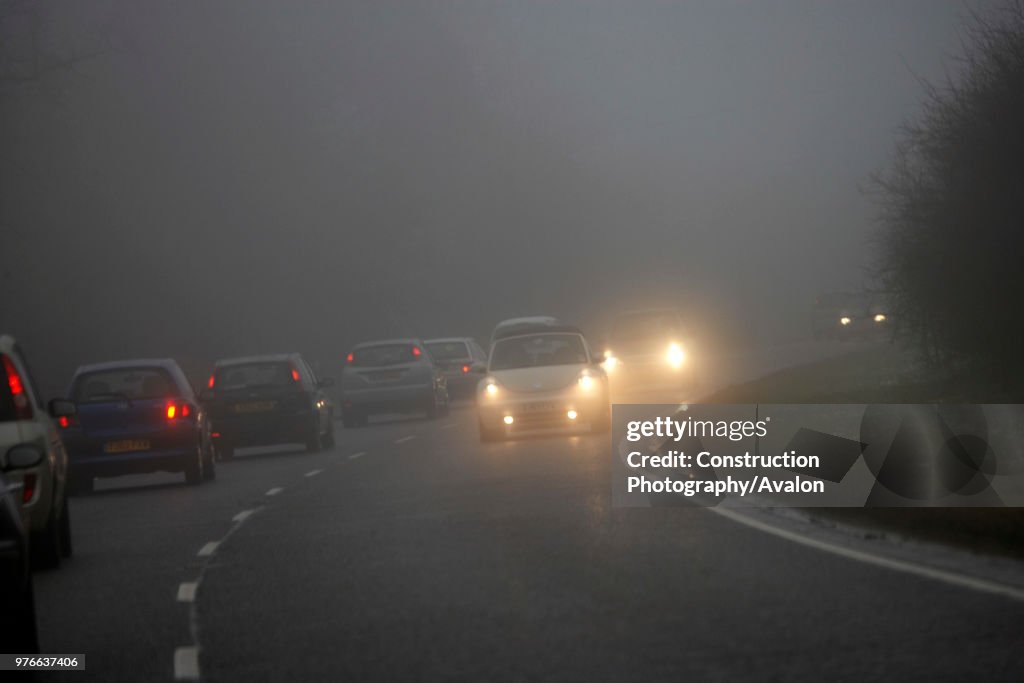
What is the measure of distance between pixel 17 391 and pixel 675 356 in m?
24.6

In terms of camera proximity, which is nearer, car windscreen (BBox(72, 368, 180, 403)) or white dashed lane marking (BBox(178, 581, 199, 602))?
white dashed lane marking (BBox(178, 581, 199, 602))

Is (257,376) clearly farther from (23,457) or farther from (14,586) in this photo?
(14,586)

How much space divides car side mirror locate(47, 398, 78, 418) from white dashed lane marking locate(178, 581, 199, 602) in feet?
10.3

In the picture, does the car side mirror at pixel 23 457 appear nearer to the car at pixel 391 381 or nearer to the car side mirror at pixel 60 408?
the car side mirror at pixel 60 408

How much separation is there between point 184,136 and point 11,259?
2248 cm

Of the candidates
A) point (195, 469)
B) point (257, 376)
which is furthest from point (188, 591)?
point (257, 376)

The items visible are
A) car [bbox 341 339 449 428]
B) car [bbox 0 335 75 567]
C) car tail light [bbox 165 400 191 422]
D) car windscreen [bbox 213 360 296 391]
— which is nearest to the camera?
car [bbox 0 335 75 567]

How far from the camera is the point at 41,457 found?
1252 centimetres

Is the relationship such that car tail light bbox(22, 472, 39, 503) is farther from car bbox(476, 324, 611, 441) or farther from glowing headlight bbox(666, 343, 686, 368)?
glowing headlight bbox(666, 343, 686, 368)

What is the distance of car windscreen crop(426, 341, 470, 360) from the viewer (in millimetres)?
44344

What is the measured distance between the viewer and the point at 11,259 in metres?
60.7

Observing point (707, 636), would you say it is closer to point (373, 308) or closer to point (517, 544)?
point (517, 544)

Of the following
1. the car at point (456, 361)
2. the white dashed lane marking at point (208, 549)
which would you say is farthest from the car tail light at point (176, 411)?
the car at point (456, 361)

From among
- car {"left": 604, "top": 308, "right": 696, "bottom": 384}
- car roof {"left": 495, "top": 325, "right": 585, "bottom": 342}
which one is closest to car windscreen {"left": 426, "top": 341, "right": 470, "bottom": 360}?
car {"left": 604, "top": 308, "right": 696, "bottom": 384}
